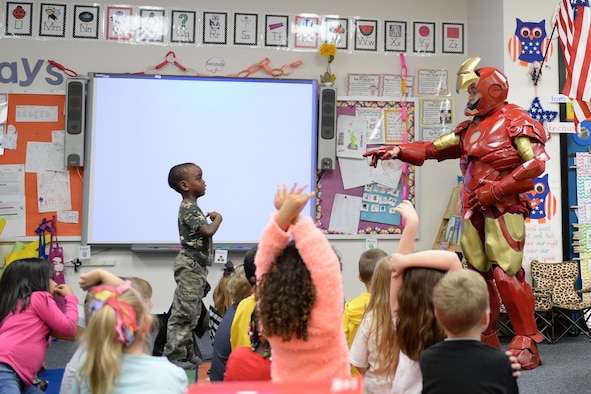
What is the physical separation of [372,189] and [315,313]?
3775 mm

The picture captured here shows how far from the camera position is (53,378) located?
3.38 m

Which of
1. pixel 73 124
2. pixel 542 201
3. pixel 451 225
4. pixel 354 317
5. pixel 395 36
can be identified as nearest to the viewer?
pixel 354 317

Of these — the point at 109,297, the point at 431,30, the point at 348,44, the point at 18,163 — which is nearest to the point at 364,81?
the point at 348,44

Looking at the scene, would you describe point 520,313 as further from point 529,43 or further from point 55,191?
point 55,191

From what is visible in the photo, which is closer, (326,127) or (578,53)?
(578,53)

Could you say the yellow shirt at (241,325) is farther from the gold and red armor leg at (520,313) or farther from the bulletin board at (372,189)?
the bulletin board at (372,189)

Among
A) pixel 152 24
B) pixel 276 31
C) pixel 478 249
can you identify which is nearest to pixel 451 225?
pixel 478 249

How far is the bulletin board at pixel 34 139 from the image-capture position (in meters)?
4.96

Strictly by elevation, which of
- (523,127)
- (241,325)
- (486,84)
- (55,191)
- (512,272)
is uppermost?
(486,84)

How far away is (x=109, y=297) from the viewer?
1.59 metres

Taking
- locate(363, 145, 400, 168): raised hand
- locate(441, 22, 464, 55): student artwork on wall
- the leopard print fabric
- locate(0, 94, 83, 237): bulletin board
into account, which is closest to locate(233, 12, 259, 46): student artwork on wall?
locate(0, 94, 83, 237): bulletin board

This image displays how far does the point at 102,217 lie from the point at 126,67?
3.98 ft

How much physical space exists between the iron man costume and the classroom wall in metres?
1.40

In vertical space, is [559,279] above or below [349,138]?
below
